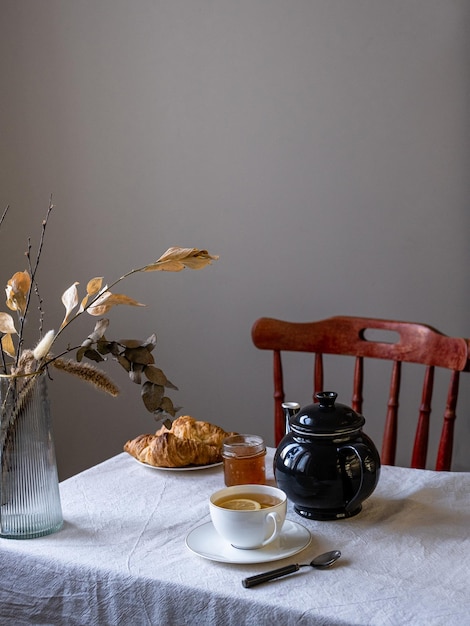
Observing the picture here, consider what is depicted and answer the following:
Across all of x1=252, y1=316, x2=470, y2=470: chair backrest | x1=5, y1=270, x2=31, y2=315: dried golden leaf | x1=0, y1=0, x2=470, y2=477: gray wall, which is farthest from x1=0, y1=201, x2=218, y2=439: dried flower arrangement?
x1=0, y1=0, x2=470, y2=477: gray wall

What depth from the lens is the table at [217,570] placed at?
869mm

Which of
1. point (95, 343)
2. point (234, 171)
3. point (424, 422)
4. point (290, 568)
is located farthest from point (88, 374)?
point (234, 171)

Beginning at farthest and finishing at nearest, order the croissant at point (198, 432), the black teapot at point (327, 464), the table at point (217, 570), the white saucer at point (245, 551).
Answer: the croissant at point (198, 432) < the black teapot at point (327, 464) < the white saucer at point (245, 551) < the table at point (217, 570)

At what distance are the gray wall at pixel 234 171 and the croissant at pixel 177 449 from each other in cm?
94

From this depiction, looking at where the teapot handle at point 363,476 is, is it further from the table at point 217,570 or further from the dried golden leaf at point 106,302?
the dried golden leaf at point 106,302

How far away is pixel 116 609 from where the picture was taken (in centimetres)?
95

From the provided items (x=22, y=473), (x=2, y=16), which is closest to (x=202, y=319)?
(x=2, y=16)

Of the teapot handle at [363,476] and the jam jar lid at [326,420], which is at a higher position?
the jam jar lid at [326,420]

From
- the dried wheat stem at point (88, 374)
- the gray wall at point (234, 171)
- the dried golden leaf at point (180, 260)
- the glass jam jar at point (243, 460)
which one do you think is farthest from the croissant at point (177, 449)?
the gray wall at point (234, 171)

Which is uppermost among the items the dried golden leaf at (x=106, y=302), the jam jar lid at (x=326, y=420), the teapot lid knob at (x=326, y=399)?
the dried golden leaf at (x=106, y=302)

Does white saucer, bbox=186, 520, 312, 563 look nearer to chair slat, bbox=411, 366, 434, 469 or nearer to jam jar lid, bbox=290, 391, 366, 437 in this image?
jam jar lid, bbox=290, 391, 366, 437

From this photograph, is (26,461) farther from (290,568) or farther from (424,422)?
(424,422)

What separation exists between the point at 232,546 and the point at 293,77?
4.99ft

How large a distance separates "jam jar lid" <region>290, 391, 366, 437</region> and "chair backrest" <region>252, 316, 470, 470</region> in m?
0.48
